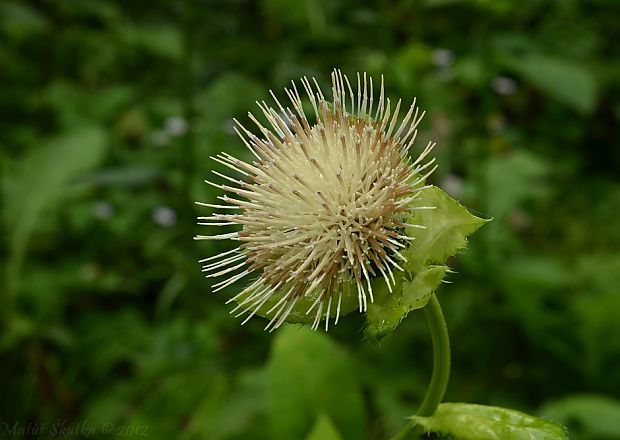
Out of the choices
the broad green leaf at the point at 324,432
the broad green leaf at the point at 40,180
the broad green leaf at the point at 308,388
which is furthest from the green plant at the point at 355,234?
the broad green leaf at the point at 40,180

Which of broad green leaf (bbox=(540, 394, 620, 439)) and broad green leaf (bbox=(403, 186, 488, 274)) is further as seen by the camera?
broad green leaf (bbox=(540, 394, 620, 439))

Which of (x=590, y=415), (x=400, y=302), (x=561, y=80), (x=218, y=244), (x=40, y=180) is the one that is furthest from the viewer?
(x=561, y=80)

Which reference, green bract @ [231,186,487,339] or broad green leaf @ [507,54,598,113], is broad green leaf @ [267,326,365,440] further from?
broad green leaf @ [507,54,598,113]

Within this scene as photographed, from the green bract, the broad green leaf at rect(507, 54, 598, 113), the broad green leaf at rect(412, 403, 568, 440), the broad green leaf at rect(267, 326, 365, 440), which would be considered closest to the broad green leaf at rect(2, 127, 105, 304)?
the broad green leaf at rect(267, 326, 365, 440)

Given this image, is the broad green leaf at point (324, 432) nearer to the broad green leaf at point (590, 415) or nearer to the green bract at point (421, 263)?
the green bract at point (421, 263)

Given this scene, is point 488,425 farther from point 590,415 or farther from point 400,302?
point 590,415

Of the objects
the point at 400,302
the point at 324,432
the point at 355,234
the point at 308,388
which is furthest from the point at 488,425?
the point at 308,388
